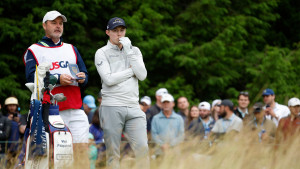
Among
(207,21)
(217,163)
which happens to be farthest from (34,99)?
(207,21)

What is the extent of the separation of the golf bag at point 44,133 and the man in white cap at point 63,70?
0.27m

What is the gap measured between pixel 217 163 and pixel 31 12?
13.8 metres

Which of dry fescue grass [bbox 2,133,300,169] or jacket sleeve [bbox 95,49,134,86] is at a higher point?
jacket sleeve [bbox 95,49,134,86]

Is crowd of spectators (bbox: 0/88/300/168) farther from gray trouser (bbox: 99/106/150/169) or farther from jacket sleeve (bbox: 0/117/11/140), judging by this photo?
gray trouser (bbox: 99/106/150/169)

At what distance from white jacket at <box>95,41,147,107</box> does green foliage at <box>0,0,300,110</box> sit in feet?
30.8

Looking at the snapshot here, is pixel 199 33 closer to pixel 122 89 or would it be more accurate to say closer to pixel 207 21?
pixel 207 21

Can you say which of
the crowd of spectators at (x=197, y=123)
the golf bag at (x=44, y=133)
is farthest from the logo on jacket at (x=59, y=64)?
the crowd of spectators at (x=197, y=123)

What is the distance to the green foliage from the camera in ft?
55.7

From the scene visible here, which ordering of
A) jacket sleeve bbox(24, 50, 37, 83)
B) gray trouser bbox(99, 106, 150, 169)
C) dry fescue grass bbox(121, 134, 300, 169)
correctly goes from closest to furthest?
dry fescue grass bbox(121, 134, 300, 169), jacket sleeve bbox(24, 50, 37, 83), gray trouser bbox(99, 106, 150, 169)

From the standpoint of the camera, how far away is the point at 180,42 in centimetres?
1961

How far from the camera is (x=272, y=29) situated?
2338 centimetres

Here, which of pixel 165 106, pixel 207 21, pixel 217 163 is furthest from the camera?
pixel 207 21

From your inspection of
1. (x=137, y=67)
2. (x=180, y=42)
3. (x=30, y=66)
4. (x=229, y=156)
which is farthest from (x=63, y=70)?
(x=180, y=42)

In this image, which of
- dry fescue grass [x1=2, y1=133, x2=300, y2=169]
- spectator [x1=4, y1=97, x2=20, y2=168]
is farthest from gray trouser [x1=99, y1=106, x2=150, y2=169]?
spectator [x1=4, y1=97, x2=20, y2=168]
